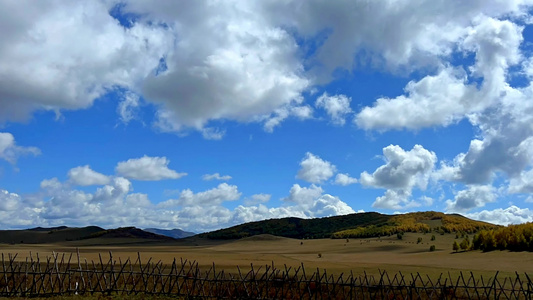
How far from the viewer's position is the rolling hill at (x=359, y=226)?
11988 cm

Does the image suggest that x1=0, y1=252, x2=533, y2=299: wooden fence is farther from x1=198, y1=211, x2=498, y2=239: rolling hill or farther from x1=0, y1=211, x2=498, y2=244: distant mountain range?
x1=198, y1=211, x2=498, y2=239: rolling hill

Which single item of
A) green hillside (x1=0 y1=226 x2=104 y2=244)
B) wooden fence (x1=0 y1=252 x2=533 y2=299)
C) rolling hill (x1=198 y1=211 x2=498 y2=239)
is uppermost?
rolling hill (x1=198 y1=211 x2=498 y2=239)

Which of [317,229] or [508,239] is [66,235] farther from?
[508,239]

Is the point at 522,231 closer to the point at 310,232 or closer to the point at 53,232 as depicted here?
the point at 310,232

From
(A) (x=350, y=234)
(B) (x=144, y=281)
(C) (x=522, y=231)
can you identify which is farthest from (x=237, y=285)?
(A) (x=350, y=234)

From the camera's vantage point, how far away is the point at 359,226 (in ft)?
505

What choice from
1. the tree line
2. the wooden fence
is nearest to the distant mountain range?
the tree line

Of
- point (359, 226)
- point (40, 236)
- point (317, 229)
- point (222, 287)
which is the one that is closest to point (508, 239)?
point (222, 287)

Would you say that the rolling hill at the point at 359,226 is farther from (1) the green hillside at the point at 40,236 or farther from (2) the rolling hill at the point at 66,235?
(1) the green hillside at the point at 40,236

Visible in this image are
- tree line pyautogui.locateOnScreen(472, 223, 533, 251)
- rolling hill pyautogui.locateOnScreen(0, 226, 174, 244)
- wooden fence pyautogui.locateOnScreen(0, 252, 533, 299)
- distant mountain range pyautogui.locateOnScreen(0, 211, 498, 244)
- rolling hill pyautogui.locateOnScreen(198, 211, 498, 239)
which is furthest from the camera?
rolling hill pyautogui.locateOnScreen(0, 226, 174, 244)

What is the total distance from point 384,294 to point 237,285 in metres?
9.10

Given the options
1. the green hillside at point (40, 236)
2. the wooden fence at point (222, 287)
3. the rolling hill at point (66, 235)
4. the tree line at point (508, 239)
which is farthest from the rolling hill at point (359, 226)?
the wooden fence at point (222, 287)

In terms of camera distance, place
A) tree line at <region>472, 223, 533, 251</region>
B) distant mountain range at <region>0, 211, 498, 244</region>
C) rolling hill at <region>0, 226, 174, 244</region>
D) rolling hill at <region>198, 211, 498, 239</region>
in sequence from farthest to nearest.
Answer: rolling hill at <region>0, 226, 174, 244</region> → distant mountain range at <region>0, 211, 498, 244</region> → rolling hill at <region>198, 211, 498, 239</region> → tree line at <region>472, 223, 533, 251</region>

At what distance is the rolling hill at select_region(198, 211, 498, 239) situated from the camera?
11988 cm
